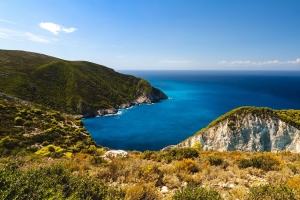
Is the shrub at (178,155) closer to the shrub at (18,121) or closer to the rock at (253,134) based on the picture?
the shrub at (18,121)

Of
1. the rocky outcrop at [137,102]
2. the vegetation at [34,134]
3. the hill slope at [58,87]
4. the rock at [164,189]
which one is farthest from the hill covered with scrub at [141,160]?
the rocky outcrop at [137,102]

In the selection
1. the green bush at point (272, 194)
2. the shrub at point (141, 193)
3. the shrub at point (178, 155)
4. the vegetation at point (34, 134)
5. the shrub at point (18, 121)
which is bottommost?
the vegetation at point (34, 134)

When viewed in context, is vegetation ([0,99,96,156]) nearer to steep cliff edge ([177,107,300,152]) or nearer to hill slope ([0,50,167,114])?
steep cliff edge ([177,107,300,152])

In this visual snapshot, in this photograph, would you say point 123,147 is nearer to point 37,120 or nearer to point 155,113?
point 37,120

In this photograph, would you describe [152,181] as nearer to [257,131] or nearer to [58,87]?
[257,131]

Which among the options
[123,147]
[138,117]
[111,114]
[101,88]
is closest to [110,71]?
[101,88]

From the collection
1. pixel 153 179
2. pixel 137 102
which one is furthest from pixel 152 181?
pixel 137 102
